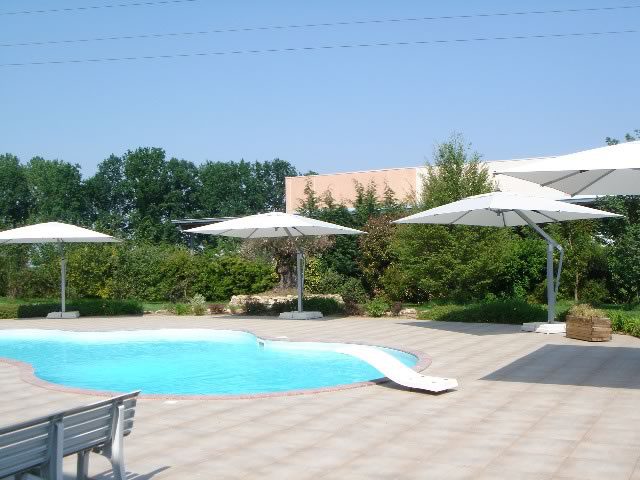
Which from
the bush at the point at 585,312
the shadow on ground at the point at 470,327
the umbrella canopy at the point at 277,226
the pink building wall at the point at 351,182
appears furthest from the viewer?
the pink building wall at the point at 351,182

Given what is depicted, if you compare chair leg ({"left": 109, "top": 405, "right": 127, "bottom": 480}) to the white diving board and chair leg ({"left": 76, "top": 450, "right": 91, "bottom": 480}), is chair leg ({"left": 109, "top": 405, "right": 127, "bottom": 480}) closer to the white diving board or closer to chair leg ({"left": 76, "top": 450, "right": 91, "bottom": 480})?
chair leg ({"left": 76, "top": 450, "right": 91, "bottom": 480})

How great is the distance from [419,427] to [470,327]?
9.11m

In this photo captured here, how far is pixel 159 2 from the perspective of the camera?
60.4 feet

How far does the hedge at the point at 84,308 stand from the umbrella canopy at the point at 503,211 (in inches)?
397

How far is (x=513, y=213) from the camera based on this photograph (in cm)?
1562

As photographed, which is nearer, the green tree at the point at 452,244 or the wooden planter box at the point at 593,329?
the wooden planter box at the point at 593,329

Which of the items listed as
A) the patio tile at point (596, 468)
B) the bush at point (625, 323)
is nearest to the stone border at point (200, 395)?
the patio tile at point (596, 468)

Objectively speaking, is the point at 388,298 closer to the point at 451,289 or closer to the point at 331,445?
the point at 451,289

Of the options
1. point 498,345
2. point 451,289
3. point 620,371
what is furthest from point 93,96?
point 620,371

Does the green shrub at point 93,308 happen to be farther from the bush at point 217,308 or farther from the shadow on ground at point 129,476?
the shadow on ground at point 129,476

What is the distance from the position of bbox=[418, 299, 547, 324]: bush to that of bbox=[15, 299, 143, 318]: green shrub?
30.4 feet

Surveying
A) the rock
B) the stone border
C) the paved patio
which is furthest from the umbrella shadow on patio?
the rock

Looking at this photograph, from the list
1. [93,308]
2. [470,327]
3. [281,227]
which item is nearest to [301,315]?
[281,227]

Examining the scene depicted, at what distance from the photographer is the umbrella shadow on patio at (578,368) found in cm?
930
